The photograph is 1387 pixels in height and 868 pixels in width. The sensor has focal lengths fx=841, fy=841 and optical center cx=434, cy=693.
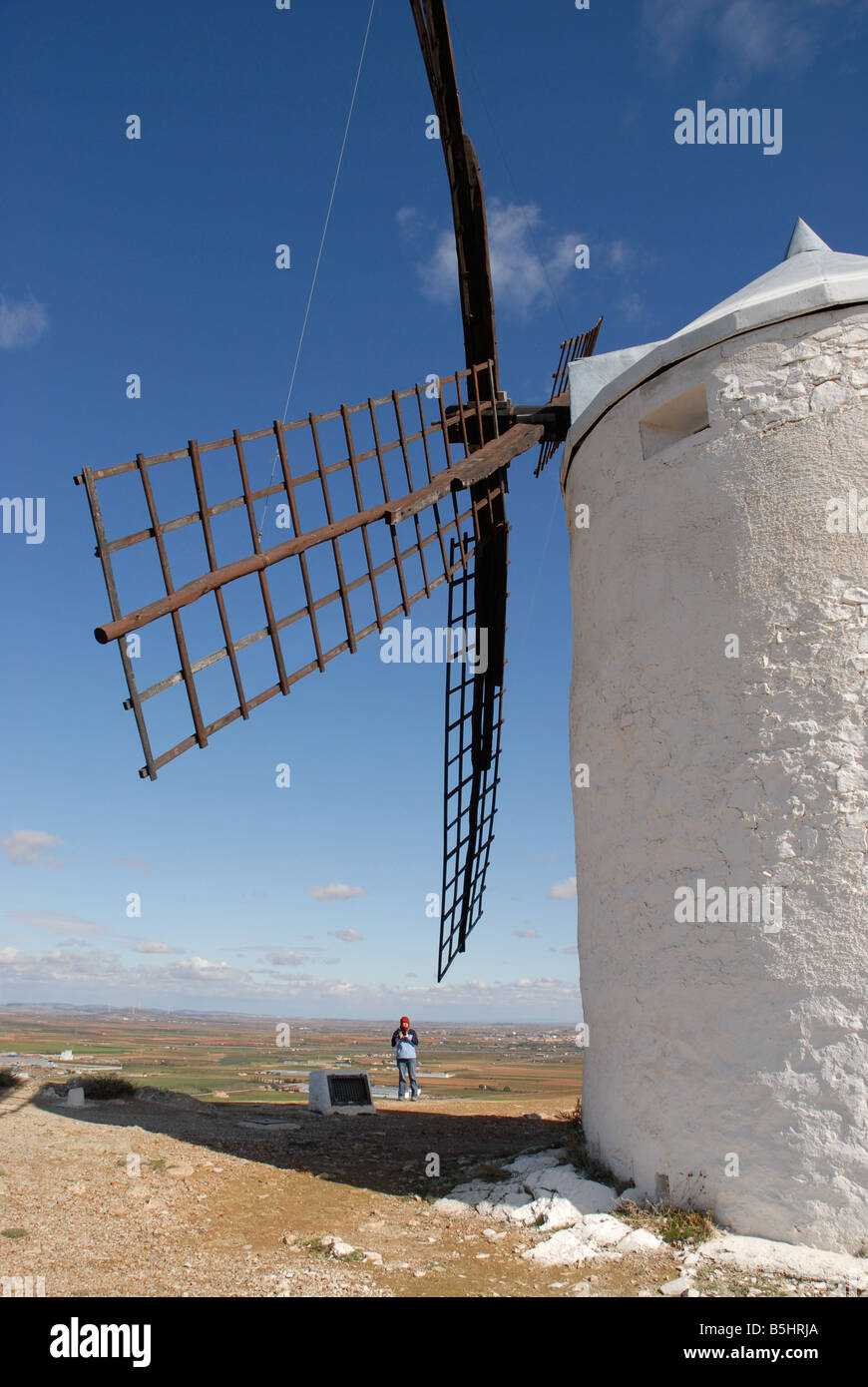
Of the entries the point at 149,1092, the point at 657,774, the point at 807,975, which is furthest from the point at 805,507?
the point at 149,1092

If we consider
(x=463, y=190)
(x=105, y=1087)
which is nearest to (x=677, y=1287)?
(x=105, y=1087)

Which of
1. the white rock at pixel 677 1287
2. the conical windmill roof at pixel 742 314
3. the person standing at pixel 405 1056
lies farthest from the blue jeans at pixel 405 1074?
the conical windmill roof at pixel 742 314

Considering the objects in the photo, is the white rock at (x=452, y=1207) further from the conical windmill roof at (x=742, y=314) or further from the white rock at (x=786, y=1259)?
the conical windmill roof at (x=742, y=314)

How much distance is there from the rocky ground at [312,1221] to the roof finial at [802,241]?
6.41 meters

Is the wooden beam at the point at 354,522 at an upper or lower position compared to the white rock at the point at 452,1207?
A: upper

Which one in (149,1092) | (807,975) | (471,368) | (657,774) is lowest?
(149,1092)

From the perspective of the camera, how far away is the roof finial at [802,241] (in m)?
6.18

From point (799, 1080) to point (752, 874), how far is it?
102cm

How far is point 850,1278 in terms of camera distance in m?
3.80

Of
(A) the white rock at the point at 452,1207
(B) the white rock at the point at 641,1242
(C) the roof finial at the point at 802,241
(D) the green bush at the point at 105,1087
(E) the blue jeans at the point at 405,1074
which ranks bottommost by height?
(E) the blue jeans at the point at 405,1074

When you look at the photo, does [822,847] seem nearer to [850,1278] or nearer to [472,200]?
[850,1278]

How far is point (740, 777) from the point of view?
184 inches

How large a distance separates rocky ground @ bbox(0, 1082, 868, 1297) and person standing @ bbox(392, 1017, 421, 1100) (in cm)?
337

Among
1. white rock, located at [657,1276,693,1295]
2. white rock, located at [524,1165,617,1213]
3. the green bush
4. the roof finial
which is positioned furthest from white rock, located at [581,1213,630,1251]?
the roof finial
